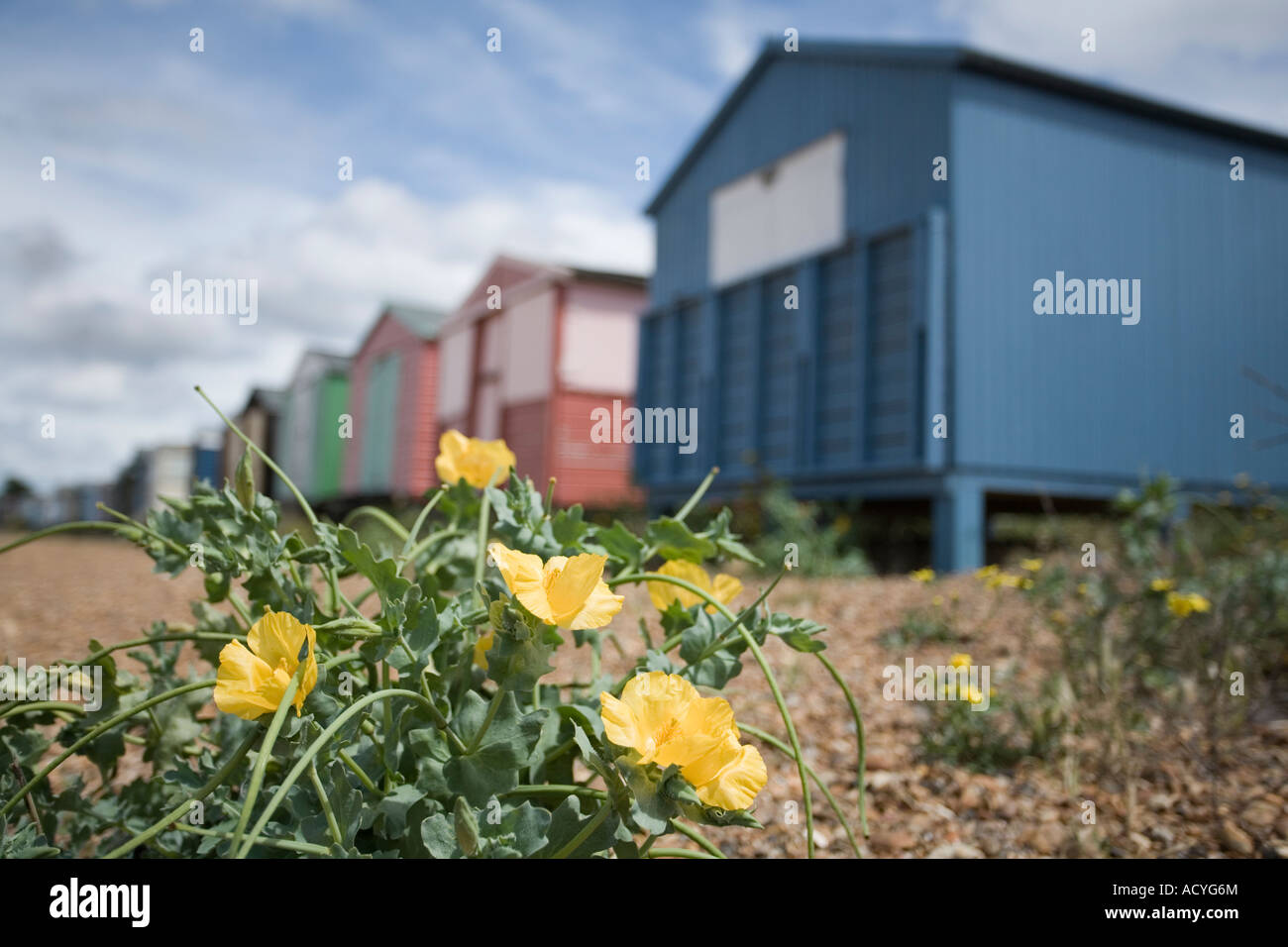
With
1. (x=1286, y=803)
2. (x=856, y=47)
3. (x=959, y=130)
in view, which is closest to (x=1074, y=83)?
(x=959, y=130)

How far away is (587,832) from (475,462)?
1.95 feet

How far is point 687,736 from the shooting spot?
769 mm

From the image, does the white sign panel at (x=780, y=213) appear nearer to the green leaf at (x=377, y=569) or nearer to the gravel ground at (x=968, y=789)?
the gravel ground at (x=968, y=789)

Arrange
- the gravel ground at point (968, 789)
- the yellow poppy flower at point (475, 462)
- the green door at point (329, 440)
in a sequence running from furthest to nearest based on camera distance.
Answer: the green door at point (329, 440) → the gravel ground at point (968, 789) → the yellow poppy flower at point (475, 462)

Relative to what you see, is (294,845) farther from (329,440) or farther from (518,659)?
(329,440)

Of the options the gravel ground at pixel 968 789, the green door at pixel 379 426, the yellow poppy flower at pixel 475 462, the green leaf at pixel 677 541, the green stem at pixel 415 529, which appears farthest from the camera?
the green door at pixel 379 426

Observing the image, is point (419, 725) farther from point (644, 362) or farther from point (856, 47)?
point (644, 362)

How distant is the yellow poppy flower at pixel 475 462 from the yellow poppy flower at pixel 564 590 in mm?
426

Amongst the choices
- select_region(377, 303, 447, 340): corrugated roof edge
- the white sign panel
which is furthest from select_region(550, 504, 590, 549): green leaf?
select_region(377, 303, 447, 340): corrugated roof edge

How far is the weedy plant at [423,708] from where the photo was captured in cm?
79

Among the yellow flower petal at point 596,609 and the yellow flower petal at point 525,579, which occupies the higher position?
the yellow flower petal at point 525,579

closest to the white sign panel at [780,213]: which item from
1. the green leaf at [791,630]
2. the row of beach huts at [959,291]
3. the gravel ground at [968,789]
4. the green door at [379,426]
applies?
the row of beach huts at [959,291]

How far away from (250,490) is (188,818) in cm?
A: 42

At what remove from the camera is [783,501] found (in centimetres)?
616
